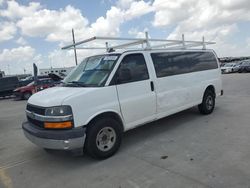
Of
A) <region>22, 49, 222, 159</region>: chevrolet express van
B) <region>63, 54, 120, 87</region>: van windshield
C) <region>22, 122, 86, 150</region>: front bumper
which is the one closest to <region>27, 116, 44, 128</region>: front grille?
<region>22, 49, 222, 159</region>: chevrolet express van

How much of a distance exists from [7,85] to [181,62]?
17.3 metres

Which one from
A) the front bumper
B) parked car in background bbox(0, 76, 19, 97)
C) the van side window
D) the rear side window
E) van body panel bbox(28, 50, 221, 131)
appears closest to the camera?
the front bumper

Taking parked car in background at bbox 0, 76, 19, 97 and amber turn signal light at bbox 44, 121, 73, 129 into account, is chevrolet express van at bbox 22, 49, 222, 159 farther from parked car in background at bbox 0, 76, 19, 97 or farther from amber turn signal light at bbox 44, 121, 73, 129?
parked car in background at bbox 0, 76, 19, 97

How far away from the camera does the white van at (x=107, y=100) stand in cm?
387

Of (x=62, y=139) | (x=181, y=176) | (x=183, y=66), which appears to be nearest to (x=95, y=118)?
(x=62, y=139)

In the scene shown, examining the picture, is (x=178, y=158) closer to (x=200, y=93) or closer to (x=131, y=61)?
(x=131, y=61)

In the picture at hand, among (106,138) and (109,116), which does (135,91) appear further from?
(106,138)

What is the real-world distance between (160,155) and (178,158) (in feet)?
1.16

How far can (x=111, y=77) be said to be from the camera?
4.39 meters

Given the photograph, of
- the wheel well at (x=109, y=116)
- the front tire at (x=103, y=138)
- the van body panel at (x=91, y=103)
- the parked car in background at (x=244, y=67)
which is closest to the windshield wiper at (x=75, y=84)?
the van body panel at (x=91, y=103)

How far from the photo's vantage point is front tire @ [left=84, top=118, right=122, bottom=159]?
160 inches

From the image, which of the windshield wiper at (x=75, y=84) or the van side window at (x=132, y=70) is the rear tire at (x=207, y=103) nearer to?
the van side window at (x=132, y=70)

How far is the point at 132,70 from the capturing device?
188 inches

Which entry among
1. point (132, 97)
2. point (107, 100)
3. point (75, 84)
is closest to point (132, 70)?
point (132, 97)
